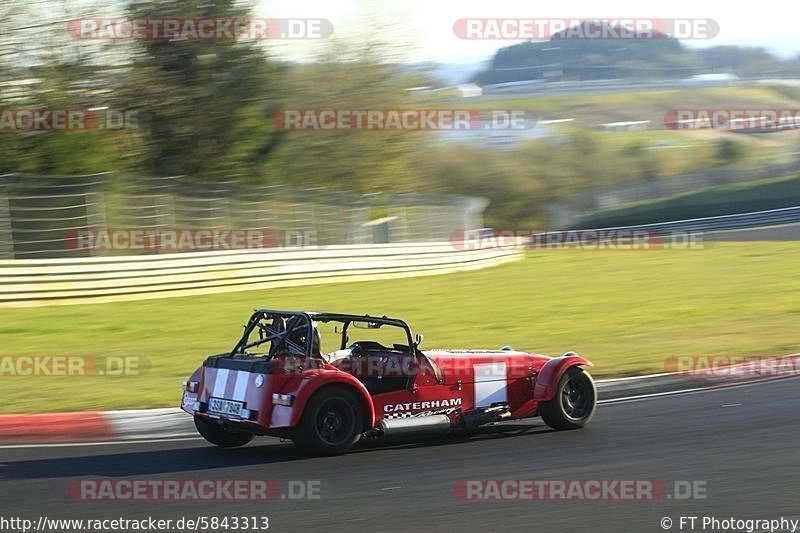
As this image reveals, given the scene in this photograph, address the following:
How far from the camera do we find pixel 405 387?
26.8ft

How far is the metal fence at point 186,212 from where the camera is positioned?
19266 mm

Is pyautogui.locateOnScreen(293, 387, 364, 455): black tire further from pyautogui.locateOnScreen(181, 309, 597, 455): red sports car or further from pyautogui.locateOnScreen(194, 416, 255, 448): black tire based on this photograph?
pyautogui.locateOnScreen(194, 416, 255, 448): black tire

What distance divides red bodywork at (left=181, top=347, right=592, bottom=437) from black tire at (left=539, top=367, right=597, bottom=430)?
0.28ft

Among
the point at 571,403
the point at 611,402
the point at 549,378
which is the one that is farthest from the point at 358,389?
the point at 611,402

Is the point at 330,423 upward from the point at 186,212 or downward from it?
downward

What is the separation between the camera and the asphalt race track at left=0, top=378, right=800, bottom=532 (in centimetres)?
606

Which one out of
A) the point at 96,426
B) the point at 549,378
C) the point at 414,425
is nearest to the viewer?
the point at 414,425

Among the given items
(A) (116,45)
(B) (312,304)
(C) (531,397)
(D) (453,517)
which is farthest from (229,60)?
(D) (453,517)

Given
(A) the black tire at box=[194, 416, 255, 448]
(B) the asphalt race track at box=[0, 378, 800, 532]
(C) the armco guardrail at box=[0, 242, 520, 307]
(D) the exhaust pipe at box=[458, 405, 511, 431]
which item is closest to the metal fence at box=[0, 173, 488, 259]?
(C) the armco guardrail at box=[0, 242, 520, 307]

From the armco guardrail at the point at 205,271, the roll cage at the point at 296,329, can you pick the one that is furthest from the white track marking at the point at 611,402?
the armco guardrail at the point at 205,271

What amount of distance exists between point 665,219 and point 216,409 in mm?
44227

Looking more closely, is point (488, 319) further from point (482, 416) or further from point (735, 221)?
point (735, 221)

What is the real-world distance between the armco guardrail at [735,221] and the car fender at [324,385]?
37.9 meters

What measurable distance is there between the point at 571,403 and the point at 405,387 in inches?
64.3
